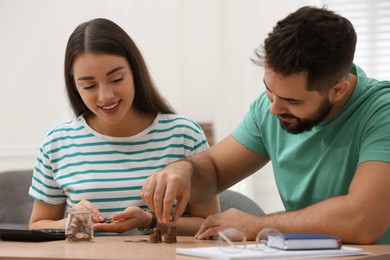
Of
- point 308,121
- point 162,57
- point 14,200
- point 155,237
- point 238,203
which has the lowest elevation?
point 14,200

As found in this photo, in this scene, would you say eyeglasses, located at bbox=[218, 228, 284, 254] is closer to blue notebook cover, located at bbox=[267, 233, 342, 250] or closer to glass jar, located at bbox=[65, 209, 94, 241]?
blue notebook cover, located at bbox=[267, 233, 342, 250]

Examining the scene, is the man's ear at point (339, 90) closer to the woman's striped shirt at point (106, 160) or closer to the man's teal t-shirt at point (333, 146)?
the man's teal t-shirt at point (333, 146)

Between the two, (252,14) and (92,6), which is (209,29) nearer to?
(252,14)

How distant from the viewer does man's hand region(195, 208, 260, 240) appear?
6.11 feet

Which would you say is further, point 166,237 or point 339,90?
point 339,90

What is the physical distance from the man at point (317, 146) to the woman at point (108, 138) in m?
0.24

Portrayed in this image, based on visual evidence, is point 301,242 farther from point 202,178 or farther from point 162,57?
point 162,57

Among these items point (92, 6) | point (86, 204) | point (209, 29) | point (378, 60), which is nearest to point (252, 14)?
point (209, 29)

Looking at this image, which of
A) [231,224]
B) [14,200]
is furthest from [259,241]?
[14,200]

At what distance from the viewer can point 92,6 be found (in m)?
4.89

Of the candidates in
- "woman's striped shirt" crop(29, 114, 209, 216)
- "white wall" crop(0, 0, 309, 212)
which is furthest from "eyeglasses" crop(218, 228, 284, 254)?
"white wall" crop(0, 0, 309, 212)

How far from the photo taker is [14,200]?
11.1 feet

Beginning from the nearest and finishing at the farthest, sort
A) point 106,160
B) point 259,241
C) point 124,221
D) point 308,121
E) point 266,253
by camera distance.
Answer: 1. point 266,253
2. point 259,241
3. point 308,121
4. point 124,221
5. point 106,160

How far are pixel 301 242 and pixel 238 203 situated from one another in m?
1.14
